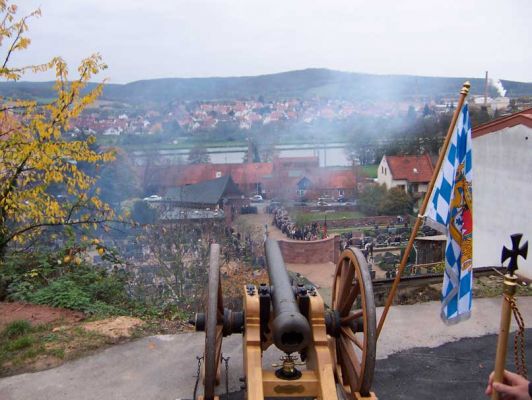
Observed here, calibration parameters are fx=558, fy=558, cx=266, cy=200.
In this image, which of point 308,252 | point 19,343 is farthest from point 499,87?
point 19,343

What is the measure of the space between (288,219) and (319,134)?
36.1 metres

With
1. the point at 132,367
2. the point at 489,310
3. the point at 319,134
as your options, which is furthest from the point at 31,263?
the point at 319,134

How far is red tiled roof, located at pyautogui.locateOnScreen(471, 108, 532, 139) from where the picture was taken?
9.38 meters

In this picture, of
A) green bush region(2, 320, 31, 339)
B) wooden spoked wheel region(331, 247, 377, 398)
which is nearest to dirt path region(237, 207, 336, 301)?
green bush region(2, 320, 31, 339)

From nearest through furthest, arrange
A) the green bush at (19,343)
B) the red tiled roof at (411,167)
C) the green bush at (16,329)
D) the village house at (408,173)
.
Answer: the green bush at (19,343) < the green bush at (16,329) < the village house at (408,173) < the red tiled roof at (411,167)

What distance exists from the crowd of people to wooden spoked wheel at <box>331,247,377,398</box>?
67.3 feet

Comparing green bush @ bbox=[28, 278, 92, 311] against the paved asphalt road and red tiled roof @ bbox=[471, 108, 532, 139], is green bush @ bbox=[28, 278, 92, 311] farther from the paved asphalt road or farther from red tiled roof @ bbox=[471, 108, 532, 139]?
red tiled roof @ bbox=[471, 108, 532, 139]

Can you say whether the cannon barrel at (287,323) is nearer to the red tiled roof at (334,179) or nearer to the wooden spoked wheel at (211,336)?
the wooden spoked wheel at (211,336)

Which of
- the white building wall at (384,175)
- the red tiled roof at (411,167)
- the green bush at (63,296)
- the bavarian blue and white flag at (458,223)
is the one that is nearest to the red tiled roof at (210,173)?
the white building wall at (384,175)

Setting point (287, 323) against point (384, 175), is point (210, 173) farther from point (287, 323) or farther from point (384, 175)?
point (287, 323)

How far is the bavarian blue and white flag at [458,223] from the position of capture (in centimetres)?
399

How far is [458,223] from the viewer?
13.2 feet

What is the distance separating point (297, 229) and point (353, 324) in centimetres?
2310

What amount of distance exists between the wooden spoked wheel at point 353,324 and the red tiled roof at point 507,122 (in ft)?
19.3
